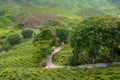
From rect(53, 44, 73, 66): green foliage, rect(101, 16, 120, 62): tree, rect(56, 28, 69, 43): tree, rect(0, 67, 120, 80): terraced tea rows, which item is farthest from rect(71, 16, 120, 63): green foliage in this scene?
rect(56, 28, 69, 43): tree

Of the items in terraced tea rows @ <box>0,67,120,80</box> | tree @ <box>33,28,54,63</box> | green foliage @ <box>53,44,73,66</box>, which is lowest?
terraced tea rows @ <box>0,67,120,80</box>

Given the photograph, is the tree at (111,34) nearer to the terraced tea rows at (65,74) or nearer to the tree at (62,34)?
the terraced tea rows at (65,74)

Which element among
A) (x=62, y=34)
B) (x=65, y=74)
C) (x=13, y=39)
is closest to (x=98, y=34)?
(x=65, y=74)

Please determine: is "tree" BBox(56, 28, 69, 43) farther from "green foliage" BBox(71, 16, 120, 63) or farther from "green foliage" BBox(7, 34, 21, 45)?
"green foliage" BBox(71, 16, 120, 63)

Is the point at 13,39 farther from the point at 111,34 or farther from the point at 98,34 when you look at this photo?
the point at 111,34

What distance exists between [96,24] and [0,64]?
3676 cm

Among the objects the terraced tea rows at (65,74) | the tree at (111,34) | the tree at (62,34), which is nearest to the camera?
the terraced tea rows at (65,74)

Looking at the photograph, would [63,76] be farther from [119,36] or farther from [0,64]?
[0,64]

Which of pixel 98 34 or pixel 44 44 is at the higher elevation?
pixel 98 34

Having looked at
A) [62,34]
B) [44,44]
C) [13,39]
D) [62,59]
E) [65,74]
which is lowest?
[65,74]

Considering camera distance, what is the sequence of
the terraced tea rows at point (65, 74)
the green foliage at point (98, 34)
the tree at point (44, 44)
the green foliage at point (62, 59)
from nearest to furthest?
1. the terraced tea rows at point (65, 74)
2. the green foliage at point (98, 34)
3. the green foliage at point (62, 59)
4. the tree at point (44, 44)

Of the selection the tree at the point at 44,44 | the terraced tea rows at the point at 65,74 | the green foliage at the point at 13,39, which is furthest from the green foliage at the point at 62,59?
the green foliage at the point at 13,39

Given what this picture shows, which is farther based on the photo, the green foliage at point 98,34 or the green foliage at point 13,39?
the green foliage at point 13,39

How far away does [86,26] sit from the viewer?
73.6 m
